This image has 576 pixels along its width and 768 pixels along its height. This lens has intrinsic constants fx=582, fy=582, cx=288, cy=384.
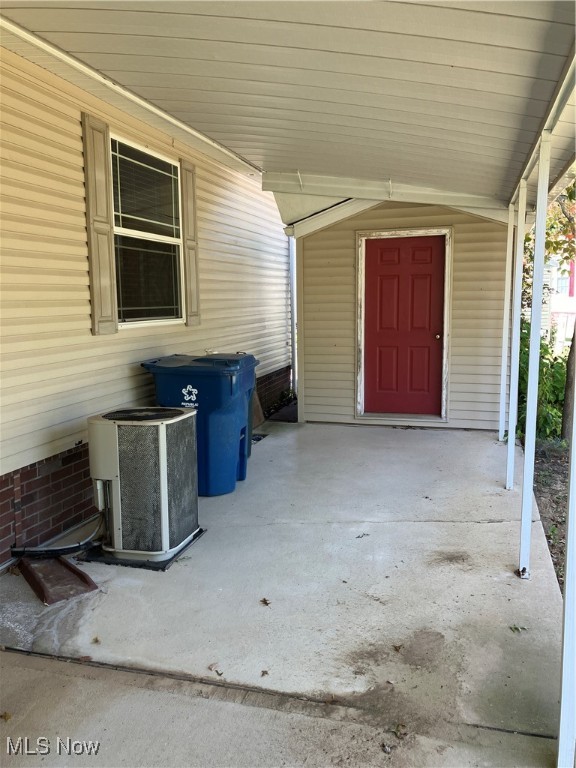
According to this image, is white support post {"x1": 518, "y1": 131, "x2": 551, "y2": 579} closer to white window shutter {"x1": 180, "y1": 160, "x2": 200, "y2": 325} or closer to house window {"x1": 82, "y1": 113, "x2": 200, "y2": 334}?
house window {"x1": 82, "y1": 113, "x2": 200, "y2": 334}

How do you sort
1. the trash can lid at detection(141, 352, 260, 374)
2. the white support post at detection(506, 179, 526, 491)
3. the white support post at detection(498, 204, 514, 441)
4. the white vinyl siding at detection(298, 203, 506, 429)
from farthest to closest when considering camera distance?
the white vinyl siding at detection(298, 203, 506, 429), the white support post at detection(498, 204, 514, 441), the trash can lid at detection(141, 352, 260, 374), the white support post at detection(506, 179, 526, 491)

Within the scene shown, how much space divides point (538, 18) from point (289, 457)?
4227mm

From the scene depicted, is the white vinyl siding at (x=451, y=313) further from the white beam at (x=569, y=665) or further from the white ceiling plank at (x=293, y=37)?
the white beam at (x=569, y=665)

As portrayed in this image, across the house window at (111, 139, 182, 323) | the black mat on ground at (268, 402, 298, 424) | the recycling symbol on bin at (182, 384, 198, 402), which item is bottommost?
the black mat on ground at (268, 402, 298, 424)

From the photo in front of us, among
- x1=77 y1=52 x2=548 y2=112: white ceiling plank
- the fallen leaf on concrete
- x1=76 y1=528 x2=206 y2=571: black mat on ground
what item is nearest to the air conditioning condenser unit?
x1=76 y1=528 x2=206 y2=571: black mat on ground

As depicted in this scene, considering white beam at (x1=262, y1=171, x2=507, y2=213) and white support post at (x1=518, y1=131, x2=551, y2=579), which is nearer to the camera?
white support post at (x1=518, y1=131, x2=551, y2=579)

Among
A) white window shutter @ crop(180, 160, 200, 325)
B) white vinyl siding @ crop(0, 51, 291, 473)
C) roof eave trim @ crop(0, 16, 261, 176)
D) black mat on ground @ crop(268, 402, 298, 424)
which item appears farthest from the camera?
black mat on ground @ crop(268, 402, 298, 424)

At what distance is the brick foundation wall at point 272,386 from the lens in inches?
308

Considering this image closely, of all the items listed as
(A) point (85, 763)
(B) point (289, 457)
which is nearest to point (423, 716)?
(A) point (85, 763)

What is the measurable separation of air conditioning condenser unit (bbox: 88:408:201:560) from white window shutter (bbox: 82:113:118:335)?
97cm

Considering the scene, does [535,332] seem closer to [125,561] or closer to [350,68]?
[350,68]

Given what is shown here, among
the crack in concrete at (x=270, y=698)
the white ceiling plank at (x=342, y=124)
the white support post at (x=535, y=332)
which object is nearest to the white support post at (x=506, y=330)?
the white ceiling plank at (x=342, y=124)

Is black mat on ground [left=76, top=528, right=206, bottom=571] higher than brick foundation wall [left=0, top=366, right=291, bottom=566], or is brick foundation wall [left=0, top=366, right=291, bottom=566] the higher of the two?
brick foundation wall [left=0, top=366, right=291, bottom=566]

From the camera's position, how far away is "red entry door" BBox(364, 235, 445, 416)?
260 inches
